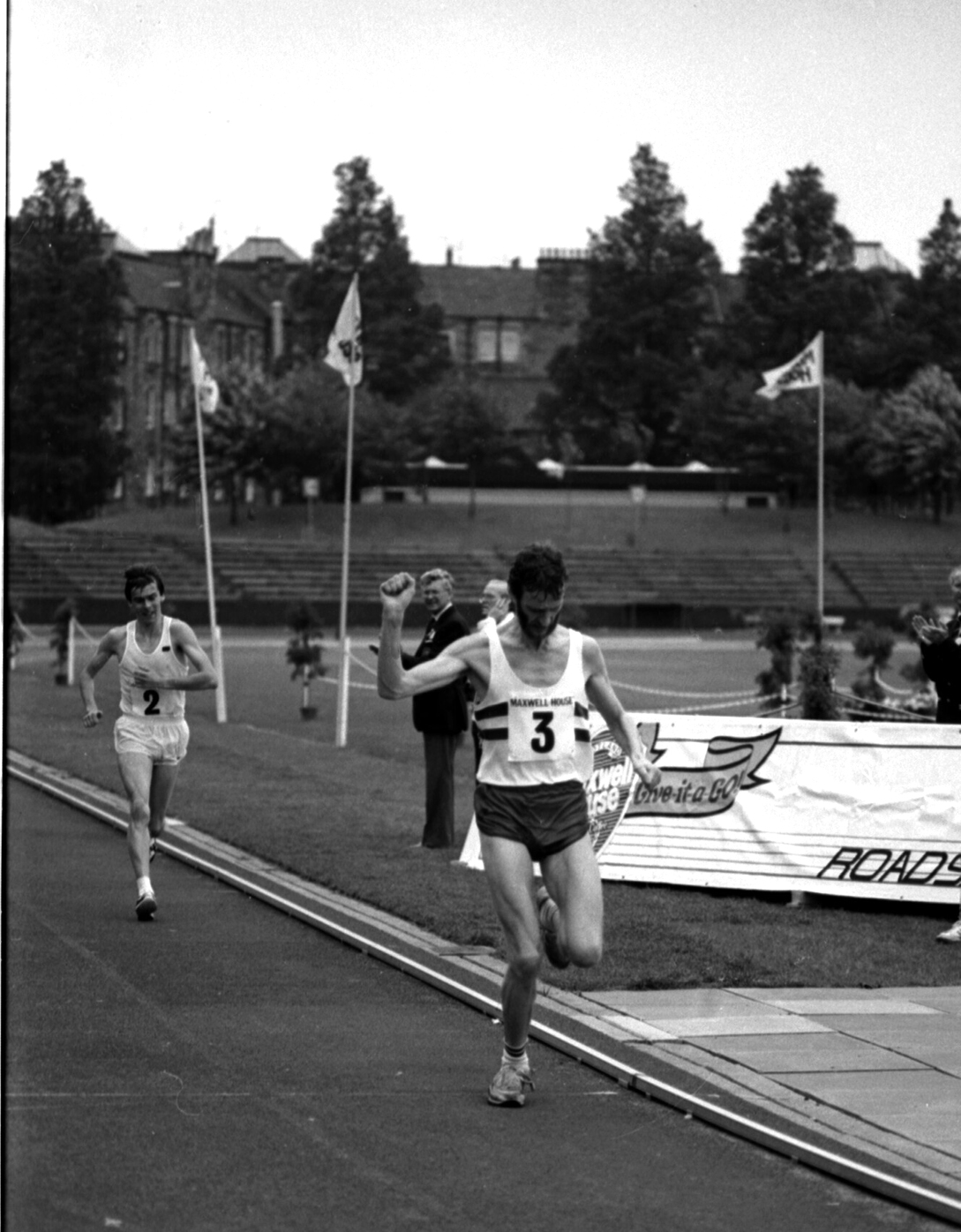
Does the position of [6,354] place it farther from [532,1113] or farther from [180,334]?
[180,334]

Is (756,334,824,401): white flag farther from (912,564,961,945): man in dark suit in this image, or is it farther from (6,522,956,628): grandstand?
(6,522,956,628): grandstand

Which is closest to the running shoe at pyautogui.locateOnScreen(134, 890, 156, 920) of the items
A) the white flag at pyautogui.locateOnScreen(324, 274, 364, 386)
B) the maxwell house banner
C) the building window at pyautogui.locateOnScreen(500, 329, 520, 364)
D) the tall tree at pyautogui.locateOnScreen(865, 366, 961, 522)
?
the maxwell house banner

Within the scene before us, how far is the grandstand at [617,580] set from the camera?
206 ft

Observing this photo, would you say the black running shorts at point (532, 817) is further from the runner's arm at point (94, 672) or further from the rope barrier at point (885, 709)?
the rope barrier at point (885, 709)

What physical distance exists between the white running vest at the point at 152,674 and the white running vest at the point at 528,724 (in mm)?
4379

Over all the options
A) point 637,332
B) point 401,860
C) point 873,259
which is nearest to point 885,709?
point 401,860

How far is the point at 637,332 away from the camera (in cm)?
7131

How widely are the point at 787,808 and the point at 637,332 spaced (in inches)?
2335

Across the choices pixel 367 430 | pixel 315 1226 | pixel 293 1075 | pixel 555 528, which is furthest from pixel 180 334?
pixel 555 528

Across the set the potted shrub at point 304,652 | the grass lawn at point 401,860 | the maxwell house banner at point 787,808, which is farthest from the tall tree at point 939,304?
the potted shrub at point 304,652

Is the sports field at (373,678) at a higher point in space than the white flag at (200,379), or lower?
lower

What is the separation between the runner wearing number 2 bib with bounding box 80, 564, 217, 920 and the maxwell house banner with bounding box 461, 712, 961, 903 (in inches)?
123

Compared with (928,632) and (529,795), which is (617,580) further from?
(529,795)

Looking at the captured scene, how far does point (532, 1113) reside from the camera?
24.5 ft
